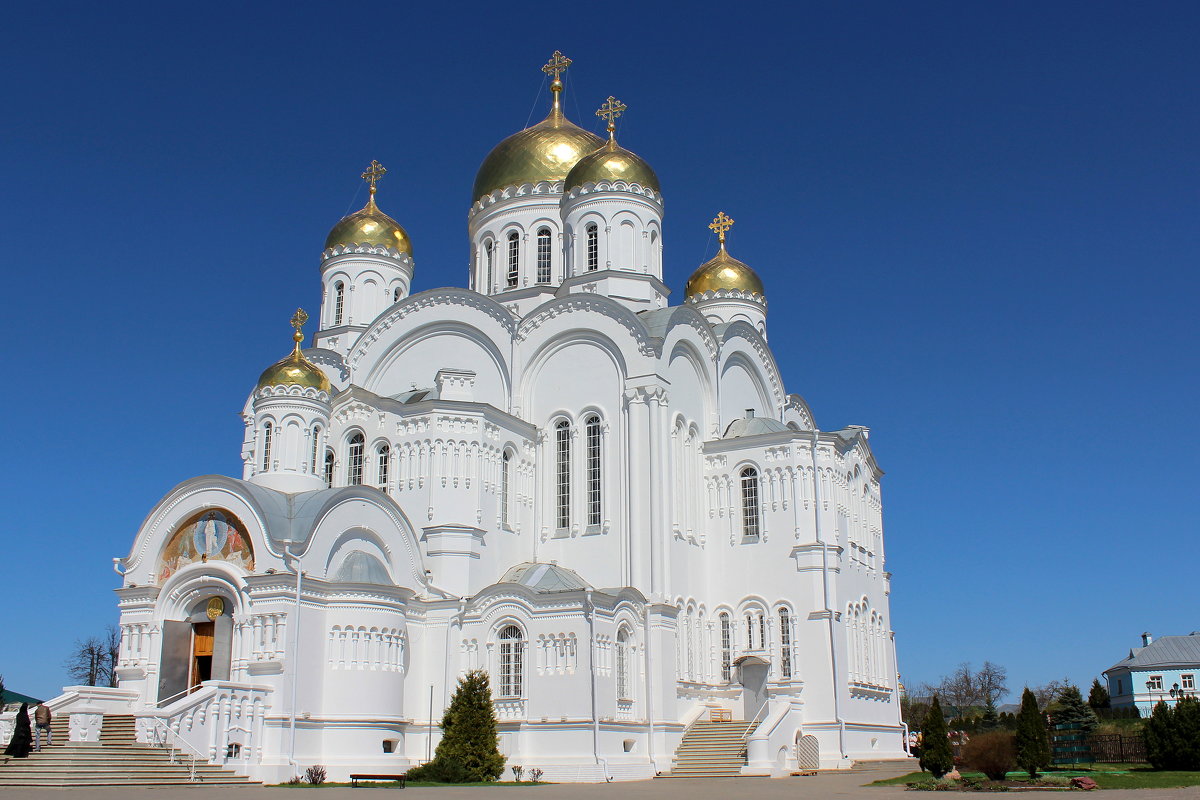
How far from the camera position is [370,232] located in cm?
3303

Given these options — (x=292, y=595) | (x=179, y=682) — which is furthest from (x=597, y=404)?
(x=179, y=682)

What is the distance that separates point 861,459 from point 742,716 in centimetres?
789

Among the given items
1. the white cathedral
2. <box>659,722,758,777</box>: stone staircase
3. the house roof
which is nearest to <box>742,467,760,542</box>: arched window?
the white cathedral

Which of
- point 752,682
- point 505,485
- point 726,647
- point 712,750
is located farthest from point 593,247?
point 712,750

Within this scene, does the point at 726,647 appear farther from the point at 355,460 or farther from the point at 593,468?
the point at 355,460

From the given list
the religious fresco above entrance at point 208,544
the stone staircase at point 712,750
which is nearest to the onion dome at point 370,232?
the religious fresco above entrance at point 208,544

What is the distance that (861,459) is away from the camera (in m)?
29.3

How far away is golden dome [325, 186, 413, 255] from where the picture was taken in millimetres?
32938

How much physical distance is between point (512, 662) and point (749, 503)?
23.7ft

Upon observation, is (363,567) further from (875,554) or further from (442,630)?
(875,554)

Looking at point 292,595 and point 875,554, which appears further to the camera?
point 875,554

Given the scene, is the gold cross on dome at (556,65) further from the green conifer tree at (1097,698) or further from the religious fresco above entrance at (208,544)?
the green conifer tree at (1097,698)

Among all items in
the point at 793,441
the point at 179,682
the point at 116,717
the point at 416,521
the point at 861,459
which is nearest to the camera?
the point at 116,717

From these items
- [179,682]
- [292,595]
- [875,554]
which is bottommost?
[179,682]
